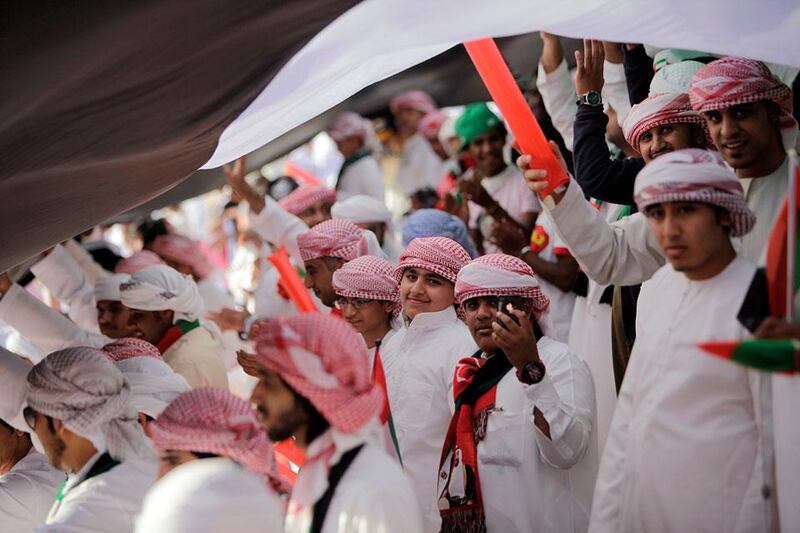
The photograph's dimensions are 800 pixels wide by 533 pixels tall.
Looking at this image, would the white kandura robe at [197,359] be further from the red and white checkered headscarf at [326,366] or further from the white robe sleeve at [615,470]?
the white robe sleeve at [615,470]

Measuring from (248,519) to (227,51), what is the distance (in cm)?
152

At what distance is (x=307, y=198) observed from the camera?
7.19m

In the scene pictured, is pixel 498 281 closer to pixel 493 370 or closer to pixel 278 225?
pixel 493 370

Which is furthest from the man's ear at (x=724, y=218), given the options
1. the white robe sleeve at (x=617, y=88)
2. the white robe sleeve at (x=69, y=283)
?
the white robe sleeve at (x=69, y=283)

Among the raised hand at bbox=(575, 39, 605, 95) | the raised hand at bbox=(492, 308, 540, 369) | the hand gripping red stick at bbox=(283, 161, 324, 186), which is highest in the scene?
the raised hand at bbox=(575, 39, 605, 95)

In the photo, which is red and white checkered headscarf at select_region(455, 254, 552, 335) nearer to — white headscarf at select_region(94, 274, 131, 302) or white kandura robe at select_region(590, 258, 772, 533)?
white kandura robe at select_region(590, 258, 772, 533)

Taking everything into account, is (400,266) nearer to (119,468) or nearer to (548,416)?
(548,416)

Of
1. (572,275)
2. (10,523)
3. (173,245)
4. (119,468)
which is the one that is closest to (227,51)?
(119,468)

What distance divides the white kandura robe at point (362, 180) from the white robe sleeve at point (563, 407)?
4665mm

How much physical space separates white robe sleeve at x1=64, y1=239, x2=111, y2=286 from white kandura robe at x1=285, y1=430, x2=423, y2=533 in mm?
4954

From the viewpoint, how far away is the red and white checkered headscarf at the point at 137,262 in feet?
23.3

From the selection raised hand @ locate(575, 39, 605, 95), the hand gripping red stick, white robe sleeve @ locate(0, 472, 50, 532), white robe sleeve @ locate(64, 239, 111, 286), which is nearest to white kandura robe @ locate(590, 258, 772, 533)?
raised hand @ locate(575, 39, 605, 95)

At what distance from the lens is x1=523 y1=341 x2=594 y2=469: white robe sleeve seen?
3863mm

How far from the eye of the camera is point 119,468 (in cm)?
378
